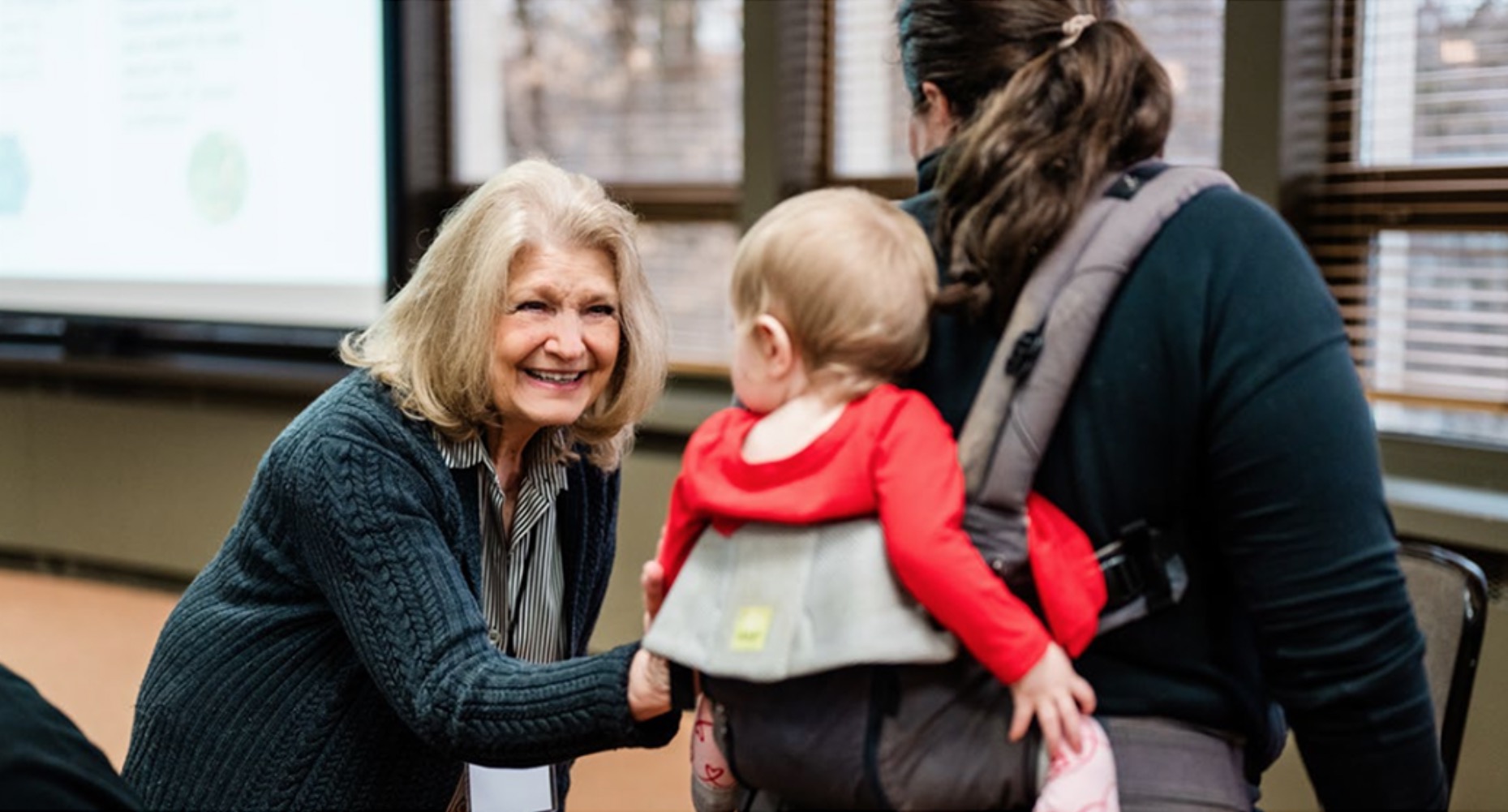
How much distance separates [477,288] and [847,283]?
669 mm

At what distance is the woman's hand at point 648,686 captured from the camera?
4.74 ft

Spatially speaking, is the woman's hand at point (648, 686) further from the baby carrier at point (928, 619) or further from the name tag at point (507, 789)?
the name tag at point (507, 789)

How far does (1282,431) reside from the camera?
3.76 ft

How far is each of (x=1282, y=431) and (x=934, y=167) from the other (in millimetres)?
364

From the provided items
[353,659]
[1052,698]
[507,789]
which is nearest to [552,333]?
[353,659]

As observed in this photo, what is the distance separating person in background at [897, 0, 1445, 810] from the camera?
1.15 meters

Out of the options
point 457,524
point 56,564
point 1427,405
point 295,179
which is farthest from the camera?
point 56,564

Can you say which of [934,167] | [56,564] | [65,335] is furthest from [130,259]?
[934,167]

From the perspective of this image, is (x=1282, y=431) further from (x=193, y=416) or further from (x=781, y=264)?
(x=193, y=416)

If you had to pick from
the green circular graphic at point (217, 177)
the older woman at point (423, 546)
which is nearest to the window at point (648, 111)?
the green circular graphic at point (217, 177)

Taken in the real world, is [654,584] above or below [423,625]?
above

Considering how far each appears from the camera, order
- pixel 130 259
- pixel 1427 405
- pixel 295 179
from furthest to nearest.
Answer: pixel 130 259 < pixel 295 179 < pixel 1427 405

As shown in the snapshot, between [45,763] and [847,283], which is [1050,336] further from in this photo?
[45,763]

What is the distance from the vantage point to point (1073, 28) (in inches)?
48.2
